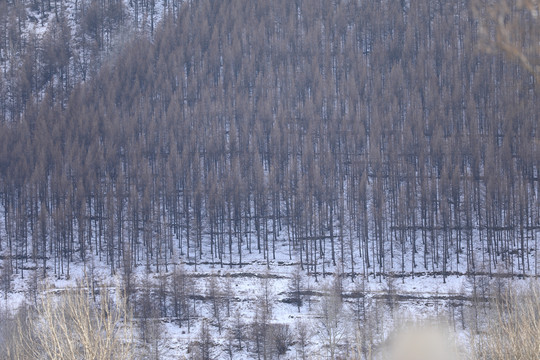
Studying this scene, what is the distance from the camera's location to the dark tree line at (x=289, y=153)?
8638cm

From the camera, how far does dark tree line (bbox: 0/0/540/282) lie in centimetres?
8638

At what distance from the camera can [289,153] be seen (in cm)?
11056

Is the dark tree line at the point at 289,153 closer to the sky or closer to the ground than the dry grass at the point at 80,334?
closer to the sky

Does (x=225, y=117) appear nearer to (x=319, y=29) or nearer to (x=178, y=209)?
(x=178, y=209)

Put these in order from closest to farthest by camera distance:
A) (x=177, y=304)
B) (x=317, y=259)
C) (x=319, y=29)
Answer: (x=177, y=304) < (x=317, y=259) < (x=319, y=29)

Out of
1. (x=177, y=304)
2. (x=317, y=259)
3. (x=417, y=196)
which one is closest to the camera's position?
(x=177, y=304)

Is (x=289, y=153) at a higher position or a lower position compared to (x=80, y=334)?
higher

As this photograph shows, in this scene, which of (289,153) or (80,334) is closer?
(80,334)

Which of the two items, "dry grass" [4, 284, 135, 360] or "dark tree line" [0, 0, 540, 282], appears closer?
"dry grass" [4, 284, 135, 360]

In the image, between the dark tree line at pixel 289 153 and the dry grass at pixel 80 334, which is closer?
the dry grass at pixel 80 334

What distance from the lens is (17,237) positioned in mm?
88125

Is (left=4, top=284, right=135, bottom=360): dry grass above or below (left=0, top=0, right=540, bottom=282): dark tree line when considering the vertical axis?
below

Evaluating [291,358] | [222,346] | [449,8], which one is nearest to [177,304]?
[222,346]

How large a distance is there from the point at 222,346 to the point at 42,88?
330ft
